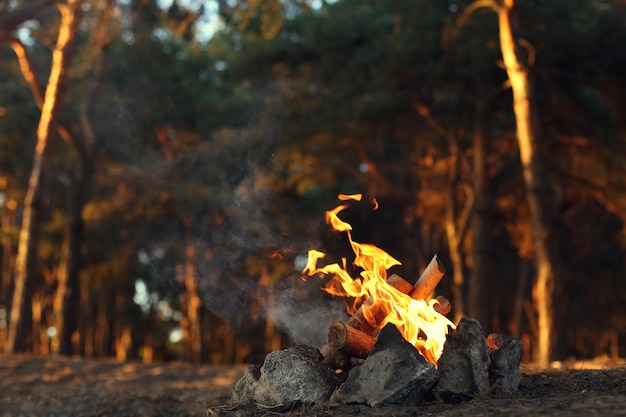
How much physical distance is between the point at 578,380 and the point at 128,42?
15698 mm

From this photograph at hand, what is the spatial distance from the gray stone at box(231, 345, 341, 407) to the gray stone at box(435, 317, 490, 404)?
0.90 metres

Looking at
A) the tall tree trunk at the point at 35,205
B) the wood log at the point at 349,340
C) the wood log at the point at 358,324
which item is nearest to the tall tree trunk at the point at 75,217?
the tall tree trunk at the point at 35,205

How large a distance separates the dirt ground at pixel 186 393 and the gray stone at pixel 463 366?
165 mm

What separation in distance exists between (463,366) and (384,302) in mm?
1005

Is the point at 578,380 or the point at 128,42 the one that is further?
the point at 128,42

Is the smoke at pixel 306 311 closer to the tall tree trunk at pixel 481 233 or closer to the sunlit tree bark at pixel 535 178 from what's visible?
the sunlit tree bark at pixel 535 178

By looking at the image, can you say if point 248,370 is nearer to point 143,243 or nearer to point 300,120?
point 300,120

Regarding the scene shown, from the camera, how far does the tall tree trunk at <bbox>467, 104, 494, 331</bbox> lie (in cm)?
1731

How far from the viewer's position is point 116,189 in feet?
82.0

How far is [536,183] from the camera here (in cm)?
1298

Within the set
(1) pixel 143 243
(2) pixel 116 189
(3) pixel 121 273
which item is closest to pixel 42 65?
(2) pixel 116 189

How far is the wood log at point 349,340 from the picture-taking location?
6.49 metres

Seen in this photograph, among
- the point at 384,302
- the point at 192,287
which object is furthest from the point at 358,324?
the point at 192,287

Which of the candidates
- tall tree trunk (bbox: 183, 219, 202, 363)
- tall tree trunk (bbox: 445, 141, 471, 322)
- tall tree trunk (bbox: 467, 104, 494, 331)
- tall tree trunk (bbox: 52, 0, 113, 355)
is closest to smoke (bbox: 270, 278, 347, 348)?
tall tree trunk (bbox: 467, 104, 494, 331)
